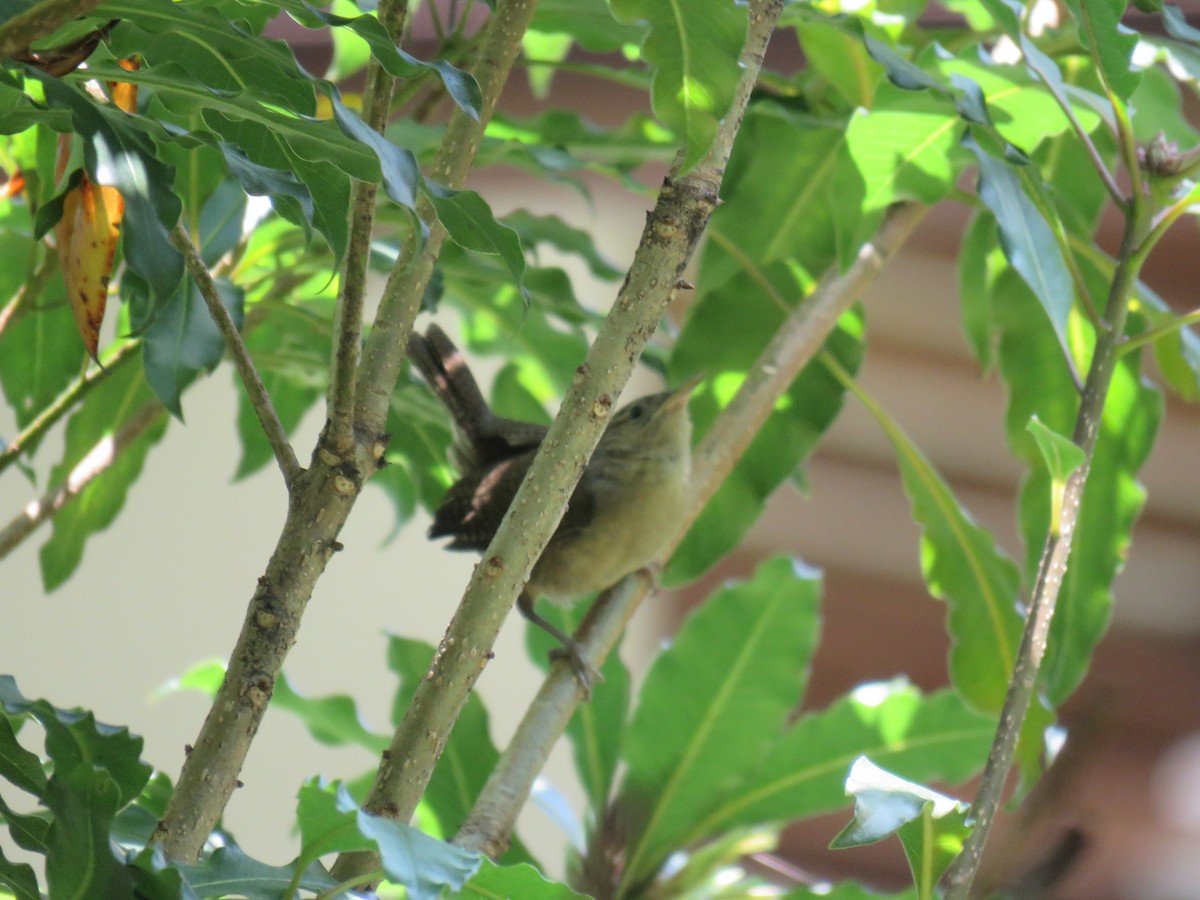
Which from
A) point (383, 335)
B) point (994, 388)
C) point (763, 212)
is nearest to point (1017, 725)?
point (383, 335)

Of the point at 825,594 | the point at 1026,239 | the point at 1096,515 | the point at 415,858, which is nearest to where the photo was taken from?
the point at 415,858

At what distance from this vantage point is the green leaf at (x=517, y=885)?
0.76 meters

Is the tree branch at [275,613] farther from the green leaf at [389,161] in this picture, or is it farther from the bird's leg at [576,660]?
the bird's leg at [576,660]

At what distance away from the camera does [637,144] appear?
155 cm

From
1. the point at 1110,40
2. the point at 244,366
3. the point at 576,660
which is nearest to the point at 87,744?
the point at 244,366

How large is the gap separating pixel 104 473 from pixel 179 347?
0.61m

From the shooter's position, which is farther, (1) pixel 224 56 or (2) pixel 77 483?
(2) pixel 77 483

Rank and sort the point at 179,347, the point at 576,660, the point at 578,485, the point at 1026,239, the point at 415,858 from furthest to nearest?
the point at 578,485 → the point at 576,660 → the point at 1026,239 → the point at 179,347 → the point at 415,858

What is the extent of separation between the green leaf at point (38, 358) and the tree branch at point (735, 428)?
71 centimetres

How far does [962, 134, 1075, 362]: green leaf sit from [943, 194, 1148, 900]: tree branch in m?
0.08

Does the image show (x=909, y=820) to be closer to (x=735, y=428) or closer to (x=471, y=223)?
(x=471, y=223)

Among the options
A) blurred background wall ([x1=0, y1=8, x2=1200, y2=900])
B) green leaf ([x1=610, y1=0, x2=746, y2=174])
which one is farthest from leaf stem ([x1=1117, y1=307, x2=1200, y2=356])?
green leaf ([x1=610, y1=0, x2=746, y2=174])

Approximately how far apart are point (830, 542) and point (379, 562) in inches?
57.6

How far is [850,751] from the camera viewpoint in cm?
163
